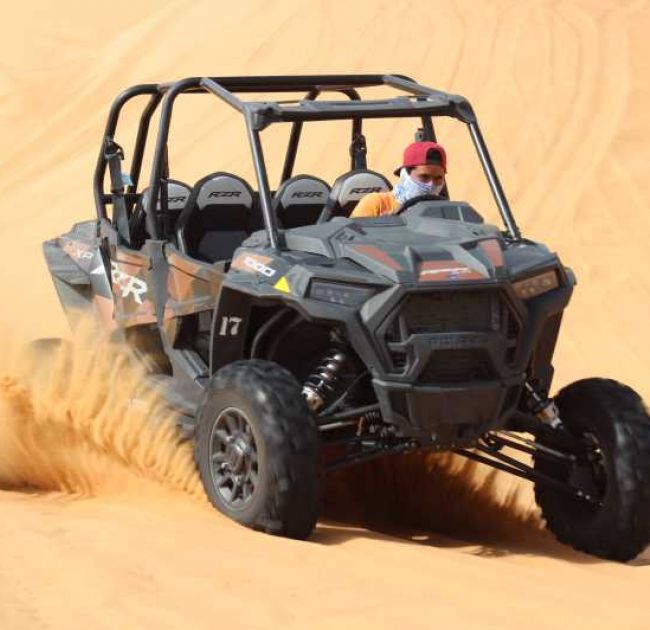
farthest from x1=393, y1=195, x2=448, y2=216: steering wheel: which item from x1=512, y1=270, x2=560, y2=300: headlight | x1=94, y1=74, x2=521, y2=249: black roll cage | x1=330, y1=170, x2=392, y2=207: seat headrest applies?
x1=512, y1=270, x2=560, y2=300: headlight

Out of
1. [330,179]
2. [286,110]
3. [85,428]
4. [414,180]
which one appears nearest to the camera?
[286,110]

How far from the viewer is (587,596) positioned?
20.1 feet

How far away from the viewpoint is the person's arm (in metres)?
7.98

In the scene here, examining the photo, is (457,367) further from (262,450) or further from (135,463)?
(135,463)

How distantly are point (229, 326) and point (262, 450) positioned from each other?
834 mm

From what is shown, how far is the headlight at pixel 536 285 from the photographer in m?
6.90

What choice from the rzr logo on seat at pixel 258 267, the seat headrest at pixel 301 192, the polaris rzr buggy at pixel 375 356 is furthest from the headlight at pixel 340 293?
the seat headrest at pixel 301 192

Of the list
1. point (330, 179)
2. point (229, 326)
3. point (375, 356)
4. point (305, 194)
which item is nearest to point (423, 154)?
point (305, 194)

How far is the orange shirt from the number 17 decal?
100cm

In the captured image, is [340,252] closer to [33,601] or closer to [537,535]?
[537,535]

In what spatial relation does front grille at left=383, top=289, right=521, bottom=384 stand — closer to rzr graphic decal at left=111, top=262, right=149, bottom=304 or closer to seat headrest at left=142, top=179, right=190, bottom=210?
rzr graphic decal at left=111, top=262, right=149, bottom=304

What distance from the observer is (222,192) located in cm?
848

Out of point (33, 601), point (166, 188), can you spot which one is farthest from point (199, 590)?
point (166, 188)

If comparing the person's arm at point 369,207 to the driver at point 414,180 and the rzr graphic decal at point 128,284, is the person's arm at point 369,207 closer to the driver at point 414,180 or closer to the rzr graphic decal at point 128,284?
the driver at point 414,180
